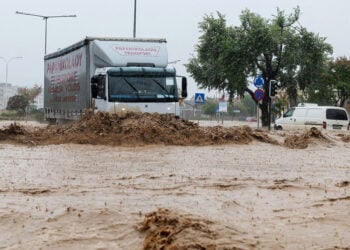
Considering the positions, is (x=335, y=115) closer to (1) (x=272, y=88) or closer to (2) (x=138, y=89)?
(1) (x=272, y=88)

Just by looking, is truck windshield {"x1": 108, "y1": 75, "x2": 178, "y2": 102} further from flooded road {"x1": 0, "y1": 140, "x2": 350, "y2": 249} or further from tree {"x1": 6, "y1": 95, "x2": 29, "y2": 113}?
tree {"x1": 6, "y1": 95, "x2": 29, "y2": 113}

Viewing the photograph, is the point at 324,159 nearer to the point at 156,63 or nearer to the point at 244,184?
the point at 244,184

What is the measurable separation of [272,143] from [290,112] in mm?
11580

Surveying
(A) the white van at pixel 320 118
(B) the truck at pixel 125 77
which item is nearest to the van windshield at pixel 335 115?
(A) the white van at pixel 320 118

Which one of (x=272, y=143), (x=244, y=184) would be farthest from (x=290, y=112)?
(x=244, y=184)

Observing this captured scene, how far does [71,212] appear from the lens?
723 cm

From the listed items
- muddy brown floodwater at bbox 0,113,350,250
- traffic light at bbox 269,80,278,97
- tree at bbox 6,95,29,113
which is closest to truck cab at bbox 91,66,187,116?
muddy brown floodwater at bbox 0,113,350,250

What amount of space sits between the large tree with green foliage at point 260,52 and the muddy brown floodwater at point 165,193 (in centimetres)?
2517

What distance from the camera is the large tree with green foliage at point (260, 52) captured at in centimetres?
4397

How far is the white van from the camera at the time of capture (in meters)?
30.3

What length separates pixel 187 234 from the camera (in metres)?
5.98

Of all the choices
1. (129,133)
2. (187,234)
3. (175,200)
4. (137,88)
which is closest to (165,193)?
(175,200)

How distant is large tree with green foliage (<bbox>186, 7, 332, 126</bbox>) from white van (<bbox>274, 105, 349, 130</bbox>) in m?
12.0

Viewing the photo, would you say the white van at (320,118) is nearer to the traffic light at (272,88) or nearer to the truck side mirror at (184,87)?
the traffic light at (272,88)
